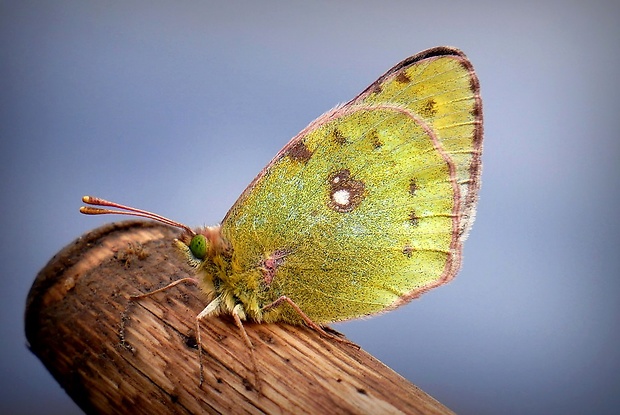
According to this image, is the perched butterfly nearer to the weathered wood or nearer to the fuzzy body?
the fuzzy body

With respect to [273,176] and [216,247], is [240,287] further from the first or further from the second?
[273,176]

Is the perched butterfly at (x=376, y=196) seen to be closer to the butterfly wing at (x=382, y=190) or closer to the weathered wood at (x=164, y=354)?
the butterfly wing at (x=382, y=190)

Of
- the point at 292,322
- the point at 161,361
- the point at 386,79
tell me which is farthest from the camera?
the point at 386,79

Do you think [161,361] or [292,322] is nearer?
[161,361]

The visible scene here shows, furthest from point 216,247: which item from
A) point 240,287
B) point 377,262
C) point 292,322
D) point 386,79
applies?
point 386,79

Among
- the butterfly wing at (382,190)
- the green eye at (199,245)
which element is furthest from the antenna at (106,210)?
the butterfly wing at (382,190)

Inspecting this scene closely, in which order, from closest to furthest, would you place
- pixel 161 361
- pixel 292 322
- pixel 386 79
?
pixel 161 361 < pixel 292 322 < pixel 386 79

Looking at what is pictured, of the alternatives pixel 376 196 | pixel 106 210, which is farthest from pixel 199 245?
pixel 376 196

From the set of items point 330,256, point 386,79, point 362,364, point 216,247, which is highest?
point 386,79
